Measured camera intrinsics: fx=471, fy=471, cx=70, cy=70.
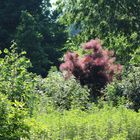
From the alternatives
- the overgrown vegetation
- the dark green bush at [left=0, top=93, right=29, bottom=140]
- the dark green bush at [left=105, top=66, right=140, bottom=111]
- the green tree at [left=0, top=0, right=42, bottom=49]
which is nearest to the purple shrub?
the overgrown vegetation

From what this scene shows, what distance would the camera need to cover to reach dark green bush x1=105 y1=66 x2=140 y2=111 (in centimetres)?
1314

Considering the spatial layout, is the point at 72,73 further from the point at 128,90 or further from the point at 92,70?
the point at 128,90

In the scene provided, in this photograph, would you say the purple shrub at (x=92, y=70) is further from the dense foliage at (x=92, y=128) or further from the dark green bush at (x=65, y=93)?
the dense foliage at (x=92, y=128)

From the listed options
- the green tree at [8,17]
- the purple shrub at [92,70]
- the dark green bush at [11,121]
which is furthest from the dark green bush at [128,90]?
the green tree at [8,17]

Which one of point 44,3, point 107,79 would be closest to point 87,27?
point 107,79

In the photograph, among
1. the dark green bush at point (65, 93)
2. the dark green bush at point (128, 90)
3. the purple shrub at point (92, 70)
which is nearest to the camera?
the dark green bush at point (65, 93)

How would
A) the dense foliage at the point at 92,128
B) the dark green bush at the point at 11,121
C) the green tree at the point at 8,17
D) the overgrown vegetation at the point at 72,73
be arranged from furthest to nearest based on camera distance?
the green tree at the point at 8,17 → the dense foliage at the point at 92,128 → the overgrown vegetation at the point at 72,73 → the dark green bush at the point at 11,121

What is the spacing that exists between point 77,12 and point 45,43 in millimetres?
12805

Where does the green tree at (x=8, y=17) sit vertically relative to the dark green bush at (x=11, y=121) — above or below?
above

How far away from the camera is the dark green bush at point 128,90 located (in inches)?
517

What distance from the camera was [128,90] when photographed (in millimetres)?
13539

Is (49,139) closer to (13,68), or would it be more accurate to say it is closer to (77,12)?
(13,68)

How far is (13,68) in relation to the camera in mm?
7227

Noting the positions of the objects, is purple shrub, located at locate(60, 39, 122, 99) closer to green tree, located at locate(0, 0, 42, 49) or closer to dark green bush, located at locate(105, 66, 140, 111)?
dark green bush, located at locate(105, 66, 140, 111)
